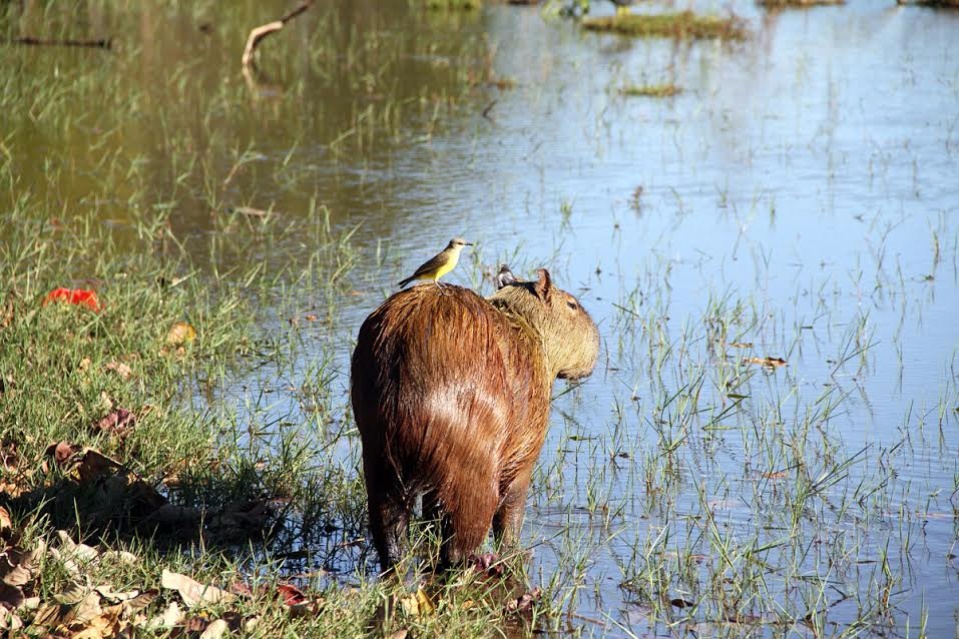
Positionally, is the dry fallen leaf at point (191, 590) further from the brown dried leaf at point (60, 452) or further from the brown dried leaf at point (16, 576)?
the brown dried leaf at point (60, 452)

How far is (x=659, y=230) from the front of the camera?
340 inches

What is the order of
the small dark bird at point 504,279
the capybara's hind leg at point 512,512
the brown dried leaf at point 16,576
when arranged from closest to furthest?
the brown dried leaf at point 16,576, the capybara's hind leg at point 512,512, the small dark bird at point 504,279

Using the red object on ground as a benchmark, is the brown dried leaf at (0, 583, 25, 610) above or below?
below

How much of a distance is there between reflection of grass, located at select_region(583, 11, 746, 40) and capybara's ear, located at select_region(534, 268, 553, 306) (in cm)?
1267

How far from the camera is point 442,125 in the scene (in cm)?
1190

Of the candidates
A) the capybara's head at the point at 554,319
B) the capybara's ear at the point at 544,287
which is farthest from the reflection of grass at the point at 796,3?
the capybara's ear at the point at 544,287

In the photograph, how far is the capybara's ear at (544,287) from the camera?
4457 millimetres

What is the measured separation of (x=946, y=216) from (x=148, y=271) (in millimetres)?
5078

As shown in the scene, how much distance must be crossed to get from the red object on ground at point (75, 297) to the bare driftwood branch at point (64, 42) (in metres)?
8.67

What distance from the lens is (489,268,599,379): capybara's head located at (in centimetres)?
450

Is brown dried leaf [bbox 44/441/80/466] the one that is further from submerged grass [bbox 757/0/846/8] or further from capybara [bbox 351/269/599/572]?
submerged grass [bbox 757/0/846/8]

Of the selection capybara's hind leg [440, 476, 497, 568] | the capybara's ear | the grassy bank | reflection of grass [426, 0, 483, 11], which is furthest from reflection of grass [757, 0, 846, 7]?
capybara's hind leg [440, 476, 497, 568]

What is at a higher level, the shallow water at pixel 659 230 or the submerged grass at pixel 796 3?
the submerged grass at pixel 796 3

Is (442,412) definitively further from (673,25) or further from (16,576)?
(673,25)
